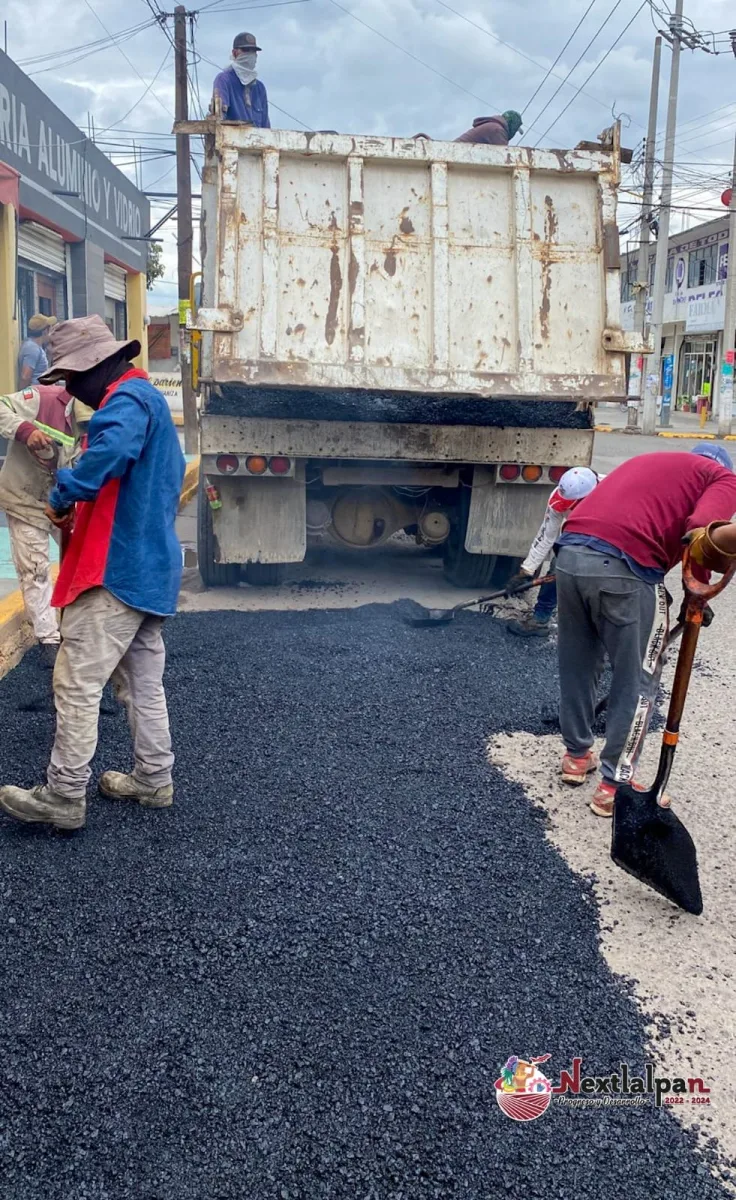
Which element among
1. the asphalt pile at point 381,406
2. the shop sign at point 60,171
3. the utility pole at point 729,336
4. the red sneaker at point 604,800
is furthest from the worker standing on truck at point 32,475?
the utility pole at point 729,336

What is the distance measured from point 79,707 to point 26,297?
13174mm

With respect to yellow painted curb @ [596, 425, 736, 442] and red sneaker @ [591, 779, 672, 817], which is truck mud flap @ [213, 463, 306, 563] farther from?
yellow painted curb @ [596, 425, 736, 442]

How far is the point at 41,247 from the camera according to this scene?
15664 millimetres

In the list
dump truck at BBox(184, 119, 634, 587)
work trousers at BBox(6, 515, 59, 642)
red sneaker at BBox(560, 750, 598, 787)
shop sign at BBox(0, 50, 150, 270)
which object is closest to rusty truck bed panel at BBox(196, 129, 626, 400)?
dump truck at BBox(184, 119, 634, 587)

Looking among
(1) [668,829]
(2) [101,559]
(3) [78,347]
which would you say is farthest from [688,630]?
(3) [78,347]

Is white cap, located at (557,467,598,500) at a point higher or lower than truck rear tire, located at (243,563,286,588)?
higher

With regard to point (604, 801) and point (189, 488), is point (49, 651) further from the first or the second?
point (189, 488)

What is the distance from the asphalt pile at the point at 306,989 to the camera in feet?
7.25

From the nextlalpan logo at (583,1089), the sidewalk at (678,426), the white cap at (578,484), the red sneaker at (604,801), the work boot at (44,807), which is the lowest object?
Answer: the nextlalpan logo at (583,1089)

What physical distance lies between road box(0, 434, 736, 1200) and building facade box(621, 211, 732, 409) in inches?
1244

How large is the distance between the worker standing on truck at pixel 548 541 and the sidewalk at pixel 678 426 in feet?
70.2

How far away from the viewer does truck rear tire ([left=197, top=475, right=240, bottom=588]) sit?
287 inches

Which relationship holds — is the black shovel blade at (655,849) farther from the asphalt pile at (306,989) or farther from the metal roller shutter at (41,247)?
the metal roller shutter at (41,247)

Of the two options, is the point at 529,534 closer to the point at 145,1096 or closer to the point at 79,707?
the point at 79,707
